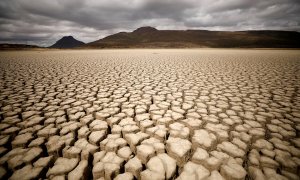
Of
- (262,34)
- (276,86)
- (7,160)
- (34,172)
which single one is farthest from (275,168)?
(262,34)

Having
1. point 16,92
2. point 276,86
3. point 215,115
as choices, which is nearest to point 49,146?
point 215,115

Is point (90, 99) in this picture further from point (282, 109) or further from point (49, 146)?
point (282, 109)

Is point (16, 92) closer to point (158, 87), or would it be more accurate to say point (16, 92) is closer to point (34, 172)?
point (34, 172)

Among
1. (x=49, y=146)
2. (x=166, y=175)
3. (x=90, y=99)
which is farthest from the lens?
(x=90, y=99)

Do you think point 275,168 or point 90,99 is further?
point 90,99

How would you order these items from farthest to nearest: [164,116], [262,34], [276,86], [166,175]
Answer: [262,34]
[276,86]
[164,116]
[166,175]

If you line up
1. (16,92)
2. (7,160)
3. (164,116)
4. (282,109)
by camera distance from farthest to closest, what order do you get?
(16,92), (282,109), (164,116), (7,160)

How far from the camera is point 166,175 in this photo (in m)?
1.10

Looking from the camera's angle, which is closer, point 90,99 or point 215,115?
point 215,115

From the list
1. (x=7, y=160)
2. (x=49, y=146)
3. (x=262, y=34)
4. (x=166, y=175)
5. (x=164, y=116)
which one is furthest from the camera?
(x=262, y=34)

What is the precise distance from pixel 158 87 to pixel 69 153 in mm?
2193

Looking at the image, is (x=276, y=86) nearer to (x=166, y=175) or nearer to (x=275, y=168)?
(x=275, y=168)

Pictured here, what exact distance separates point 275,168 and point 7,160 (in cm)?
Answer: 204

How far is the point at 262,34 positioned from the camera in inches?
2303
